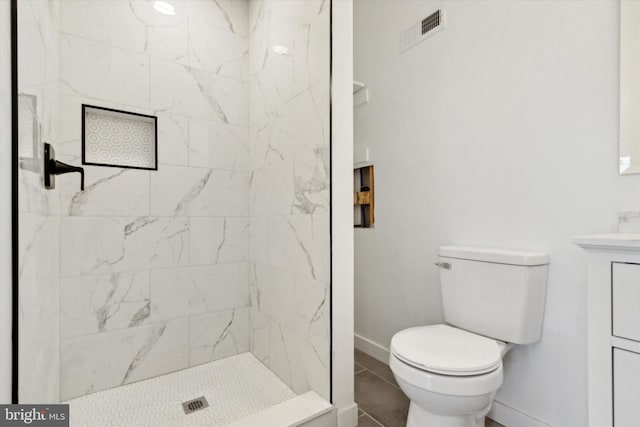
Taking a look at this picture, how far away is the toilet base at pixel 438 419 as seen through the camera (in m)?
1.18

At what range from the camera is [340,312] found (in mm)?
1471

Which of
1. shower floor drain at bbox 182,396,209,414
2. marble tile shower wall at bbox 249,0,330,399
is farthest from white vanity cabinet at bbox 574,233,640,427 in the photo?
shower floor drain at bbox 182,396,209,414

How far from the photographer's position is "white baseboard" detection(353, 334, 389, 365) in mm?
2172

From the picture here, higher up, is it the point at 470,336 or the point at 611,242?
the point at 611,242

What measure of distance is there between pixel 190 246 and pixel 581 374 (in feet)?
6.81

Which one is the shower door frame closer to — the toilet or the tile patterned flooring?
the toilet

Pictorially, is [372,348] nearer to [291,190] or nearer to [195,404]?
[195,404]

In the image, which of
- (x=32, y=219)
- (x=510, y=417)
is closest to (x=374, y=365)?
(x=510, y=417)

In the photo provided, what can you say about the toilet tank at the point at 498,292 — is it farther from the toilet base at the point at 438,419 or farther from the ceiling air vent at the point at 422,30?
the ceiling air vent at the point at 422,30

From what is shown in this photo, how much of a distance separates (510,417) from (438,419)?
60cm

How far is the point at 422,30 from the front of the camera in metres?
1.92
